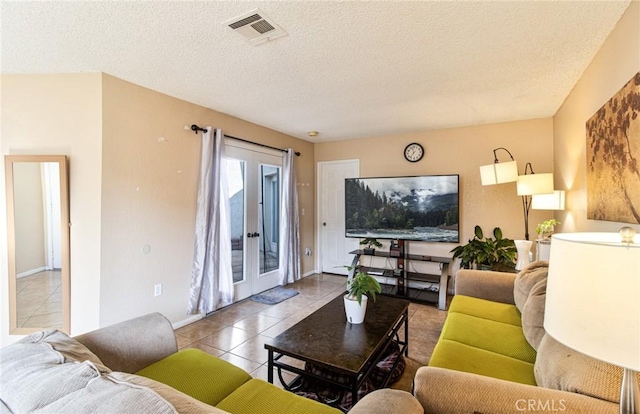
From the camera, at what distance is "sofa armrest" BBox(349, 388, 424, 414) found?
3.10 ft

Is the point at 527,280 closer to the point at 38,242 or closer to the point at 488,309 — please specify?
the point at 488,309

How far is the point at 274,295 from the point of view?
4055 mm

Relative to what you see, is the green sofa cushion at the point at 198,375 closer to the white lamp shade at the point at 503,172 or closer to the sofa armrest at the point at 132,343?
the sofa armrest at the point at 132,343

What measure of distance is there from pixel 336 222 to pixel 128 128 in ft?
11.3

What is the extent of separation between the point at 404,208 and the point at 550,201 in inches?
69.7

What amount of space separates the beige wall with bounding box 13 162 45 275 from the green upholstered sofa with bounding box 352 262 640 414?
3061 millimetres

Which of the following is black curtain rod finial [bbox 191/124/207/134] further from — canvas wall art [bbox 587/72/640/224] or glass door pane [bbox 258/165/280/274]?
canvas wall art [bbox 587/72/640/224]

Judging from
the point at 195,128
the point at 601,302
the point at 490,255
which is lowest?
the point at 490,255

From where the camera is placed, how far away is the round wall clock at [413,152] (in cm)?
436

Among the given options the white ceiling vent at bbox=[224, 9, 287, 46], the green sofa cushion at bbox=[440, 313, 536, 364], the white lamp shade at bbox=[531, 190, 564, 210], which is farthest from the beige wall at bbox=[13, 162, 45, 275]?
the white lamp shade at bbox=[531, 190, 564, 210]

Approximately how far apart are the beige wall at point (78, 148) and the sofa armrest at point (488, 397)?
107 inches

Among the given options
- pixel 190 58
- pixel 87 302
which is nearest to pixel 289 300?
pixel 87 302

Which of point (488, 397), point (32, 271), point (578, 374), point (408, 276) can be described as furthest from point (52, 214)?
point (408, 276)

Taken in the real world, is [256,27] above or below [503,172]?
above
